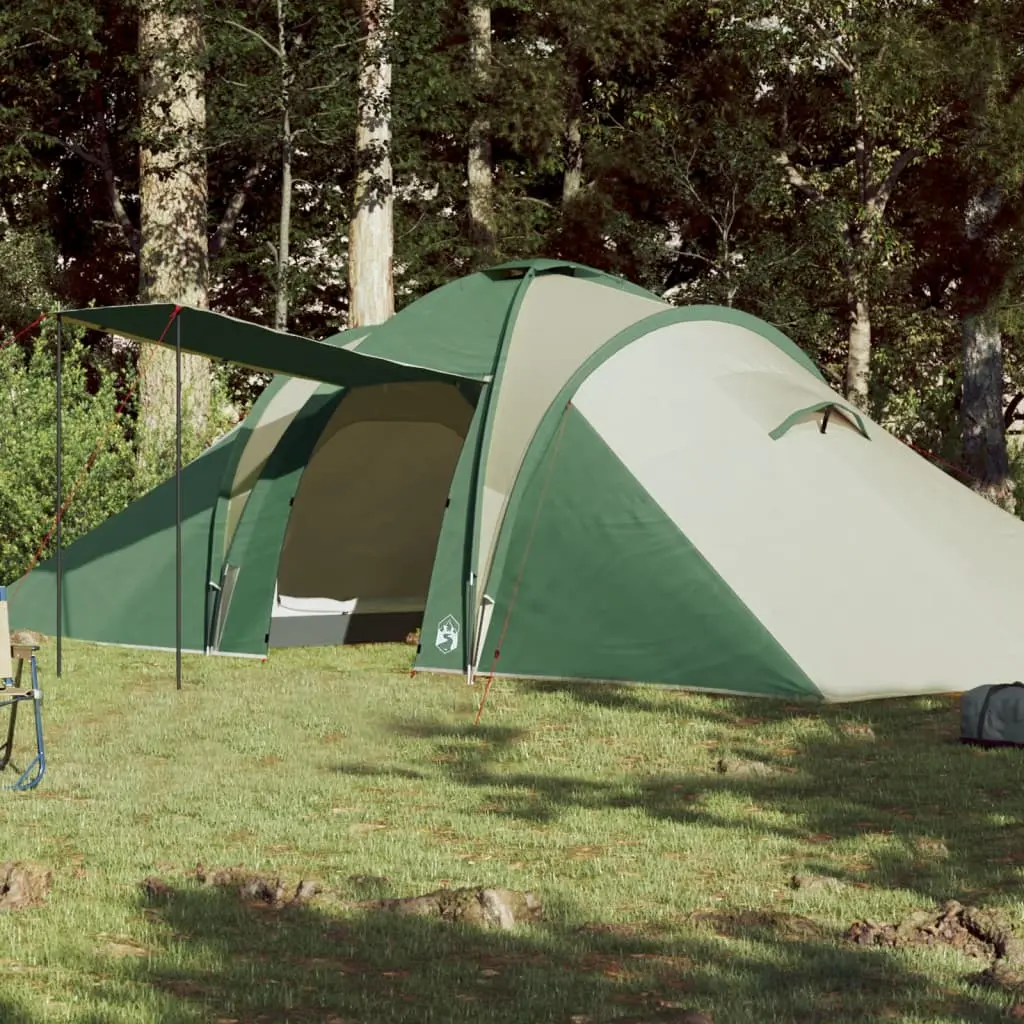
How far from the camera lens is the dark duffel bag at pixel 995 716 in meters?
8.50

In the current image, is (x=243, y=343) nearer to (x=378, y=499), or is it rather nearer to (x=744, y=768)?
(x=378, y=499)

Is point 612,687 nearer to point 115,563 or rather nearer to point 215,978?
point 115,563

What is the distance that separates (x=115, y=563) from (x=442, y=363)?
8.55 feet

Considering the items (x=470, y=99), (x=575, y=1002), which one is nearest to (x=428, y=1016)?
(x=575, y=1002)

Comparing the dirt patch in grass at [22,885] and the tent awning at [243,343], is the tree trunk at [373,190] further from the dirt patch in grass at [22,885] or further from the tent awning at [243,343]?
the dirt patch in grass at [22,885]

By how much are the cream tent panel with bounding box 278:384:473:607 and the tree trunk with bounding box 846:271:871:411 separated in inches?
402

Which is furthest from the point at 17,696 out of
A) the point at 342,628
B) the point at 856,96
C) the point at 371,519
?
the point at 856,96

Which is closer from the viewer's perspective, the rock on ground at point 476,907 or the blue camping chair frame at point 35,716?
the rock on ground at point 476,907

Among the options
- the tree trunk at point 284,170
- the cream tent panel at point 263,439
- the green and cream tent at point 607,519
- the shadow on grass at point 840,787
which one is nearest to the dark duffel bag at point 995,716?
the shadow on grass at point 840,787

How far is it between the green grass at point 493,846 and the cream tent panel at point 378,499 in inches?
106

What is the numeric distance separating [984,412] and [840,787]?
14.9m

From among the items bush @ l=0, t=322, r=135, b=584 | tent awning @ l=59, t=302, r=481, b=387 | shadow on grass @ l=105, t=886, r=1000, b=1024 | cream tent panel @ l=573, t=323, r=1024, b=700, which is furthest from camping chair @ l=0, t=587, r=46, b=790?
bush @ l=0, t=322, r=135, b=584

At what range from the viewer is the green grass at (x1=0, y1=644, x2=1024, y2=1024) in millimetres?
4852

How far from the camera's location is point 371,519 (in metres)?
13.8
